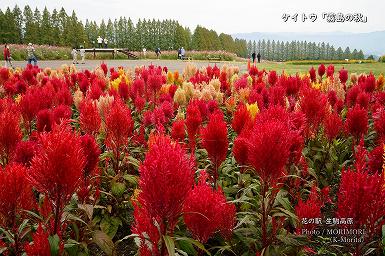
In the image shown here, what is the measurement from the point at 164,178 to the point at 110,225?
1683 mm

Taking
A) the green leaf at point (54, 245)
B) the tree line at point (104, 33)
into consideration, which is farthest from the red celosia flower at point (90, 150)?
the tree line at point (104, 33)

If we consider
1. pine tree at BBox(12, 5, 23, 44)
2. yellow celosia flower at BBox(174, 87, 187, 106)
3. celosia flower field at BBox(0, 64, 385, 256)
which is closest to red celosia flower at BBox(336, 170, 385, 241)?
celosia flower field at BBox(0, 64, 385, 256)

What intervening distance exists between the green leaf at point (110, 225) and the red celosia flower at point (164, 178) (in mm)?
1497

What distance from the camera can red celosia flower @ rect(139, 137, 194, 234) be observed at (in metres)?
1.21

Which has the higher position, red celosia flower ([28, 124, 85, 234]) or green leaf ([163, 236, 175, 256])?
red celosia flower ([28, 124, 85, 234])

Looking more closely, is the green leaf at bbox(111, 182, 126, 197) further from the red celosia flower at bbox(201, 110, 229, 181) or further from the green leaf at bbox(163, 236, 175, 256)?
the green leaf at bbox(163, 236, 175, 256)

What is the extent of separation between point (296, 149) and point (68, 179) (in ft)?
4.86

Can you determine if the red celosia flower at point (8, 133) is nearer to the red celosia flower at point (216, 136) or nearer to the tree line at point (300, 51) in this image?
the red celosia flower at point (216, 136)

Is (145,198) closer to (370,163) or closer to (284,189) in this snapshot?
(370,163)

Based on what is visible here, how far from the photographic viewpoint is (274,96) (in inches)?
147

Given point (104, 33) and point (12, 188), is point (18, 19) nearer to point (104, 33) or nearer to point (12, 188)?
point (104, 33)

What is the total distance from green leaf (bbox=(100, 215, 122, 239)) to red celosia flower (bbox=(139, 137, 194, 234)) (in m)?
1.50

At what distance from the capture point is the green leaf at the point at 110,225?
8.81ft

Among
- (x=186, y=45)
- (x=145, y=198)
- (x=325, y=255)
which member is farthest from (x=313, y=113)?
(x=186, y=45)
